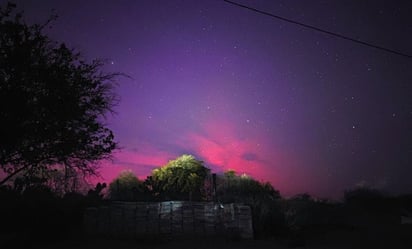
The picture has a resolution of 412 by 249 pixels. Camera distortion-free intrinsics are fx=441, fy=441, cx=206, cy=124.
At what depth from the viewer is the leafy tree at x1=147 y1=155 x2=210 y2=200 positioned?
108 feet

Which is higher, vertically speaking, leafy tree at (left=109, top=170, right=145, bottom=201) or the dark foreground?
leafy tree at (left=109, top=170, right=145, bottom=201)

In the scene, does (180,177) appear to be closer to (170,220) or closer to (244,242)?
(170,220)

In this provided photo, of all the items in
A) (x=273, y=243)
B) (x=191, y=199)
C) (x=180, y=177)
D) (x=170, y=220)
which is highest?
(x=180, y=177)

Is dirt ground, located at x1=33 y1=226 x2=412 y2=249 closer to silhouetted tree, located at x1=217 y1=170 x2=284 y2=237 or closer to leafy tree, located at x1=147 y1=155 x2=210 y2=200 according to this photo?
silhouetted tree, located at x1=217 y1=170 x2=284 y2=237

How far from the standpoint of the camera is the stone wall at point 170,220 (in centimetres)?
2159

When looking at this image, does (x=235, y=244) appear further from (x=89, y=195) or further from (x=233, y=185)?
(x=233, y=185)

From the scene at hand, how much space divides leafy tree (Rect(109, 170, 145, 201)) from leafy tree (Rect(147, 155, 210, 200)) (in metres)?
1.29

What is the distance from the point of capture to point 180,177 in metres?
33.8

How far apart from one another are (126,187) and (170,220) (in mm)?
14375

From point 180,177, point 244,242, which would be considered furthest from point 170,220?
point 180,177

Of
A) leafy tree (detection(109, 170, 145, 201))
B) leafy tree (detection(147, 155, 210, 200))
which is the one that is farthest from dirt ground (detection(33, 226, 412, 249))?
leafy tree (detection(147, 155, 210, 200))

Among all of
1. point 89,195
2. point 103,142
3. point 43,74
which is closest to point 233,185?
point 89,195

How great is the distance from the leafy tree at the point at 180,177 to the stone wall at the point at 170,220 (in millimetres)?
10318

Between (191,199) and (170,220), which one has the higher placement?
(191,199)
